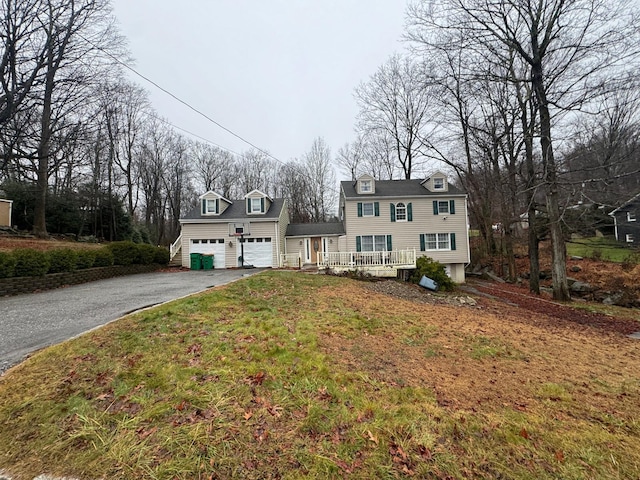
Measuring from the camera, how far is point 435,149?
19734 millimetres

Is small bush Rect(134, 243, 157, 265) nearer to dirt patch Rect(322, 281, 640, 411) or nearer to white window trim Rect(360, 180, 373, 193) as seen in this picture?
white window trim Rect(360, 180, 373, 193)

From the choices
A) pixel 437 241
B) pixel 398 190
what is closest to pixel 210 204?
pixel 398 190

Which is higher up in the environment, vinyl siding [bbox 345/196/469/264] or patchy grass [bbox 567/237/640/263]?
vinyl siding [bbox 345/196/469/264]

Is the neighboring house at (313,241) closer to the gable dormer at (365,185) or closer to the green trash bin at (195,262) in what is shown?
the gable dormer at (365,185)

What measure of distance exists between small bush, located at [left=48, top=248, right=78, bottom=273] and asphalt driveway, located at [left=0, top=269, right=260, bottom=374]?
993 millimetres

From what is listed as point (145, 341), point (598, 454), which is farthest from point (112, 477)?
point (598, 454)

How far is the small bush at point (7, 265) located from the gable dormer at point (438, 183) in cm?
1893

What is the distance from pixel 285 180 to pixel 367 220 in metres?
16.8

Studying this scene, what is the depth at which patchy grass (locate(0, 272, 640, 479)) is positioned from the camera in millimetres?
2117

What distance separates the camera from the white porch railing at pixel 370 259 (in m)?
14.5

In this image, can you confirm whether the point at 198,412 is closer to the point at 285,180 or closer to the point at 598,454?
the point at 598,454

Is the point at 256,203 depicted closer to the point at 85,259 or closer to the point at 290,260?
the point at 290,260

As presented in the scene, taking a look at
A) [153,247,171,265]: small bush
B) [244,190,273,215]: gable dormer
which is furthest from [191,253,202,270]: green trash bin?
[244,190,273,215]: gable dormer

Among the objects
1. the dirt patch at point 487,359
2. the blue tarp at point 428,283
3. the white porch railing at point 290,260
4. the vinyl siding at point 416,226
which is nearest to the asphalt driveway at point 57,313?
the dirt patch at point 487,359
